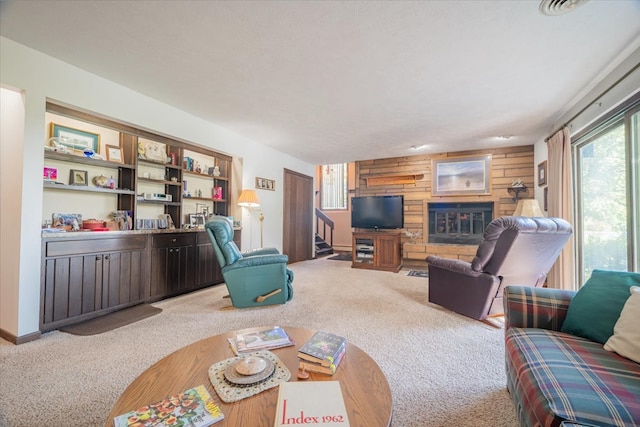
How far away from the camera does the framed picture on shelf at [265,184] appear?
4879 millimetres

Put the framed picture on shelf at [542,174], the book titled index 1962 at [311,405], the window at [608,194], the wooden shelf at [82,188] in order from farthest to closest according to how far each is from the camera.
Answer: the framed picture on shelf at [542,174]
the wooden shelf at [82,188]
the window at [608,194]
the book titled index 1962 at [311,405]

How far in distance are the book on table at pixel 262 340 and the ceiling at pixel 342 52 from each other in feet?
6.64

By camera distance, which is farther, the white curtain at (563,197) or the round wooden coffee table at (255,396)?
the white curtain at (563,197)

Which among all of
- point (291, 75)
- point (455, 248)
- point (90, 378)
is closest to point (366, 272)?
point (455, 248)

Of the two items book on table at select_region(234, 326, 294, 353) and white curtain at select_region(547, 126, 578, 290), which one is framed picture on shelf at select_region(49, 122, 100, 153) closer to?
book on table at select_region(234, 326, 294, 353)

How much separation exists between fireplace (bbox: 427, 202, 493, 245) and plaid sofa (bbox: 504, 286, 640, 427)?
4.09 m

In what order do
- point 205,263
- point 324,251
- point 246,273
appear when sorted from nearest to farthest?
1. point 246,273
2. point 205,263
3. point 324,251

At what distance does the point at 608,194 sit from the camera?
9.00 ft

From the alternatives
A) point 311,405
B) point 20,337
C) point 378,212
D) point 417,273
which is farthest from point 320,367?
point 378,212

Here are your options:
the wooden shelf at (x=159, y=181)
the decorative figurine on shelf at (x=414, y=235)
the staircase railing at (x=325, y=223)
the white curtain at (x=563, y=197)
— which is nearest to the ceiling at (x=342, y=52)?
the white curtain at (x=563, y=197)

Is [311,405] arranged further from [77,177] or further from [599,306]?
[77,177]

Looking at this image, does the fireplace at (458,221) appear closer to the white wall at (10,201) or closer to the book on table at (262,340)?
the book on table at (262,340)

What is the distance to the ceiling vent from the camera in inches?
64.8

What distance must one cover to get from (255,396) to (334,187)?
8.03 m
